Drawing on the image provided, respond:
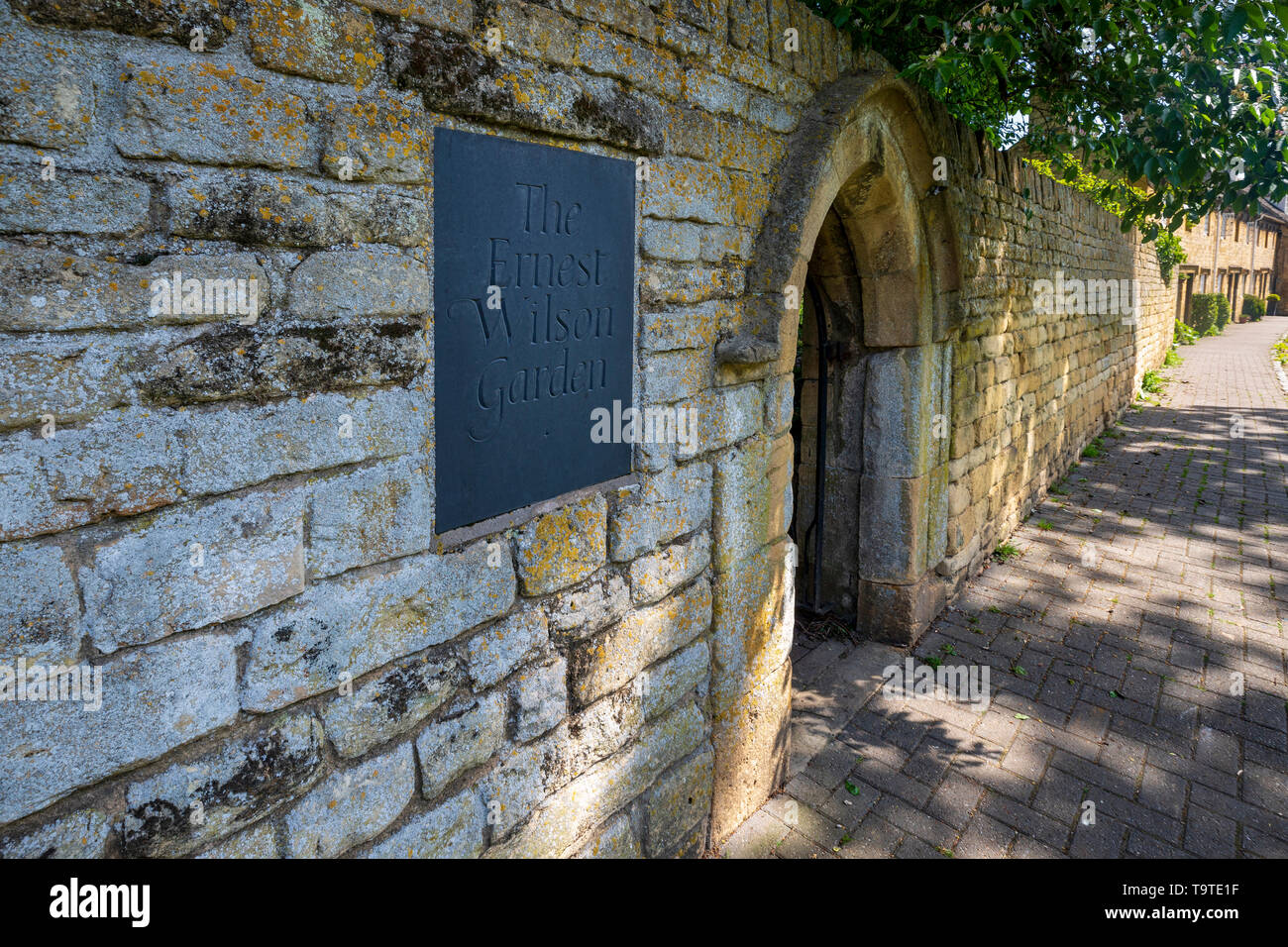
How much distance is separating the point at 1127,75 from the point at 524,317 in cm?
397

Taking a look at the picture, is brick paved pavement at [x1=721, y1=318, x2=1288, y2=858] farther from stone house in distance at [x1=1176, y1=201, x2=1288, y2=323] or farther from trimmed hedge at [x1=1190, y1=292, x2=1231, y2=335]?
trimmed hedge at [x1=1190, y1=292, x2=1231, y2=335]

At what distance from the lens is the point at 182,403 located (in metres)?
1.24

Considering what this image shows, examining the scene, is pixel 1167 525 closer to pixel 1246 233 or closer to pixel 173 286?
pixel 173 286

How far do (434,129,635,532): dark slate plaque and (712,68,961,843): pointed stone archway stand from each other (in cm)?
60

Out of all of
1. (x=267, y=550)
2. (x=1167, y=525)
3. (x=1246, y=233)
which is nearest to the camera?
(x=267, y=550)

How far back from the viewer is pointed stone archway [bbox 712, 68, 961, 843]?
8.85ft

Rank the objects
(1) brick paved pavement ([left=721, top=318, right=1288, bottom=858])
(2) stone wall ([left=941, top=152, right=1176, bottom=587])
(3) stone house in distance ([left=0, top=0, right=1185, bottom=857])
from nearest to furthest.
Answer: (3) stone house in distance ([left=0, top=0, right=1185, bottom=857]) → (1) brick paved pavement ([left=721, top=318, right=1288, bottom=858]) → (2) stone wall ([left=941, top=152, right=1176, bottom=587])

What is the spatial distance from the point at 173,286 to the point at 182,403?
0.61ft

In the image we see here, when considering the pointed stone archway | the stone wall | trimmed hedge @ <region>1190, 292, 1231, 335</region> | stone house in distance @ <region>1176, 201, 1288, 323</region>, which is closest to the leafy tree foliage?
the pointed stone archway

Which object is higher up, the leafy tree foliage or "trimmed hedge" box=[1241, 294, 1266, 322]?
"trimmed hedge" box=[1241, 294, 1266, 322]

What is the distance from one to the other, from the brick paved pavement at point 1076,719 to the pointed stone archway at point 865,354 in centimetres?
34

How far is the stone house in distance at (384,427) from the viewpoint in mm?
1131

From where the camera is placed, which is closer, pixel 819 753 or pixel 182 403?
pixel 182 403
